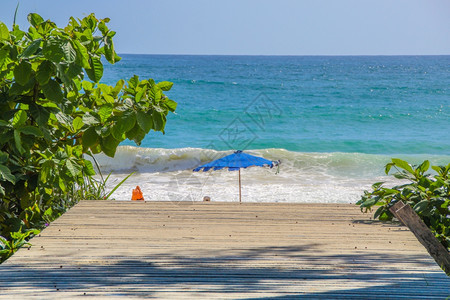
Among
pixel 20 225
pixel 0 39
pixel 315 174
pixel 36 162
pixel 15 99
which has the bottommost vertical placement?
pixel 315 174

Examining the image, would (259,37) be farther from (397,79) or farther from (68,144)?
(68,144)

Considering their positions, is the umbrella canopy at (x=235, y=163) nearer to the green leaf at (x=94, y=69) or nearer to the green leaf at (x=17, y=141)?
the green leaf at (x=94, y=69)

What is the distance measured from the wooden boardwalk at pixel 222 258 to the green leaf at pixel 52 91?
881mm

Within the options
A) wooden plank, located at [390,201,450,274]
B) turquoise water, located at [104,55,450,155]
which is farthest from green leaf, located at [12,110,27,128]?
turquoise water, located at [104,55,450,155]

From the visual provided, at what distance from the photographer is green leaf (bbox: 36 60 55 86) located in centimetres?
343

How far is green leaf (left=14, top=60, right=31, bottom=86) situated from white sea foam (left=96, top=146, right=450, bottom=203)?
248 inches

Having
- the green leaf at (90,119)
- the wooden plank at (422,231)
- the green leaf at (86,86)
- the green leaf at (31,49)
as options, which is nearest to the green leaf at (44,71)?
the green leaf at (31,49)

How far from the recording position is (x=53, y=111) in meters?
3.85

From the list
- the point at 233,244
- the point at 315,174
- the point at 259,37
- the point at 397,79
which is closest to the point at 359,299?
the point at 233,244

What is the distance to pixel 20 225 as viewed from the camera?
13.1ft

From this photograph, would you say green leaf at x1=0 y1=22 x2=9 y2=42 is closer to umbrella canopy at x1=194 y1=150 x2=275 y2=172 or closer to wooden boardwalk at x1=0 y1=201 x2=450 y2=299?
wooden boardwalk at x1=0 y1=201 x2=450 y2=299

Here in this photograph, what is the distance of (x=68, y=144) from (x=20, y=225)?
70 centimetres

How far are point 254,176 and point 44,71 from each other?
341 inches

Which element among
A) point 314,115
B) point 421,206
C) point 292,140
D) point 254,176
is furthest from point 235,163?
point 314,115
